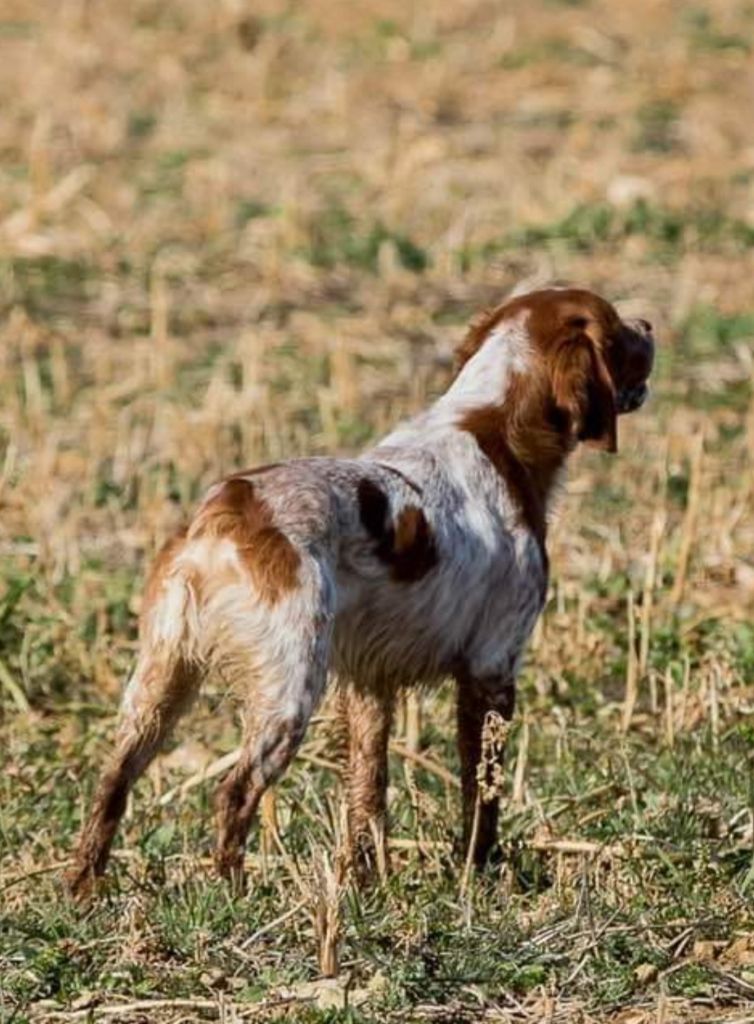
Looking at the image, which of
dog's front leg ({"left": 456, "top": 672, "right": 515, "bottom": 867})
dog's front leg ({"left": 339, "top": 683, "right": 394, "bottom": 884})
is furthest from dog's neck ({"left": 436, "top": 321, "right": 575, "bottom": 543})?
dog's front leg ({"left": 339, "top": 683, "right": 394, "bottom": 884})

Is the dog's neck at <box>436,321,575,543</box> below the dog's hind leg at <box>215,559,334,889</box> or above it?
above

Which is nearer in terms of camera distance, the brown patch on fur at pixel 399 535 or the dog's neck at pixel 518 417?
the brown patch on fur at pixel 399 535

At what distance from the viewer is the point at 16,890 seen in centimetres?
666

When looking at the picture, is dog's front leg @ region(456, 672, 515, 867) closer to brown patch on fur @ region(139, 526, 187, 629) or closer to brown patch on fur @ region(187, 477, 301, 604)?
brown patch on fur @ region(187, 477, 301, 604)

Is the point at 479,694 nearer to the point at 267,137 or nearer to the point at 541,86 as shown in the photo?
the point at 267,137

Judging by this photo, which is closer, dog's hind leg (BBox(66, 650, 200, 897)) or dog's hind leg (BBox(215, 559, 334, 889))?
dog's hind leg (BBox(215, 559, 334, 889))

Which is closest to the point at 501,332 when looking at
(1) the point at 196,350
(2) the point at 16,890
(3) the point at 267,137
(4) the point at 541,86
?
(2) the point at 16,890

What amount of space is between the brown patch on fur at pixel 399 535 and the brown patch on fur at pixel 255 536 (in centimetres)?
29

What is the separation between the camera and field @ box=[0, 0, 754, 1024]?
5.97 m

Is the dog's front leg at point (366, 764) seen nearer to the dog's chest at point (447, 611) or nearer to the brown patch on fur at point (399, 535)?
the dog's chest at point (447, 611)

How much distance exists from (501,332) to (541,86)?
9.89 m

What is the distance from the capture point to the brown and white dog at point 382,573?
6262 millimetres

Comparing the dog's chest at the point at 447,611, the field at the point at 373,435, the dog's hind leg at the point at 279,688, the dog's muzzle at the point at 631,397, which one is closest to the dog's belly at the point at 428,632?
the dog's chest at the point at 447,611

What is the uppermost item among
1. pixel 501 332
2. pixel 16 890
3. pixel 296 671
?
pixel 501 332
